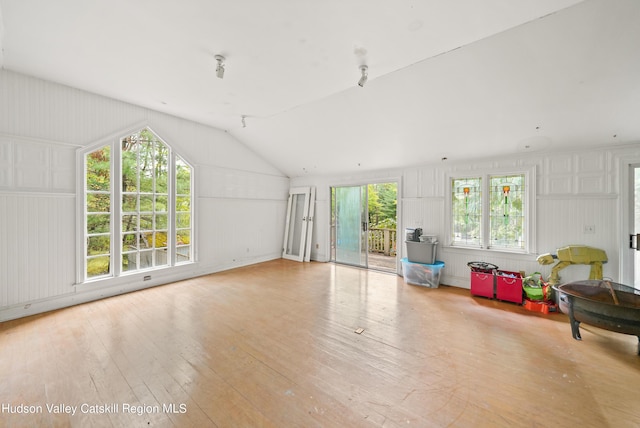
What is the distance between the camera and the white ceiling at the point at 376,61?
73.9 inches

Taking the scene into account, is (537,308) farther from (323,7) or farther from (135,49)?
(135,49)

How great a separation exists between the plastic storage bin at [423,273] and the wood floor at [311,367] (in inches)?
32.5

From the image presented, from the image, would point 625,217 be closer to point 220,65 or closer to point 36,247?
point 220,65

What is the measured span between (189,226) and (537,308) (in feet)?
19.9

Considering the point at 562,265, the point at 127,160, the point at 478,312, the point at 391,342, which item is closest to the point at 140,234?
the point at 127,160

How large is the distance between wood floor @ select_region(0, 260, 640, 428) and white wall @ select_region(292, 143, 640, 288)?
3.19 feet

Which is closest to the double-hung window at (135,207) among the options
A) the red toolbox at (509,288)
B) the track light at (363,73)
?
the track light at (363,73)

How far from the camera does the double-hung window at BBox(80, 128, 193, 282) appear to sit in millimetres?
3771

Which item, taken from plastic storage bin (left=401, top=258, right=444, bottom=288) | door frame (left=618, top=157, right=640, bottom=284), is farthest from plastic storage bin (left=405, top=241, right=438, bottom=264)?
door frame (left=618, top=157, right=640, bottom=284)

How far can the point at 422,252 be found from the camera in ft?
14.8

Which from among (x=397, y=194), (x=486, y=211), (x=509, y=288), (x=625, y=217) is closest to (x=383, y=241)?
(x=397, y=194)

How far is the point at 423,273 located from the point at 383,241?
9.94 feet

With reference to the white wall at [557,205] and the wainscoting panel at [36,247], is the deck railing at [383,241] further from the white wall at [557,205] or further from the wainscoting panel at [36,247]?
the wainscoting panel at [36,247]

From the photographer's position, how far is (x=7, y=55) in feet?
8.66
